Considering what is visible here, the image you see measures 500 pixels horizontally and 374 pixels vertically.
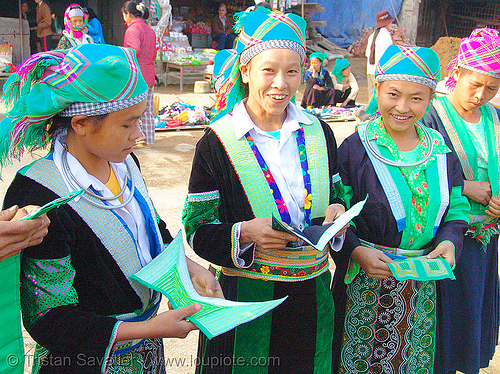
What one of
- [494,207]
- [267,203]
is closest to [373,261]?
[267,203]

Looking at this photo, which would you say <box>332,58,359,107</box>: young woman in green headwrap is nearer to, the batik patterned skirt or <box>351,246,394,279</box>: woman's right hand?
the batik patterned skirt

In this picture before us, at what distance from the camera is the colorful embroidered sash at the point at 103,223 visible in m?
1.48

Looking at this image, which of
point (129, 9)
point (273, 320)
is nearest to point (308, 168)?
point (273, 320)

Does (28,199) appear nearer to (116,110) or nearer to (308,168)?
(116,110)

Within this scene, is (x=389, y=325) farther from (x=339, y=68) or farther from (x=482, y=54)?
(x=339, y=68)

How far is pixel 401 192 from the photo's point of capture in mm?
2172

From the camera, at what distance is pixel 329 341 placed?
2121 millimetres

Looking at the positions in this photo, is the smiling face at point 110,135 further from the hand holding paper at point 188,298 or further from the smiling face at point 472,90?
the smiling face at point 472,90

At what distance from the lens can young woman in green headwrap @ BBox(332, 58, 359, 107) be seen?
1039 centimetres

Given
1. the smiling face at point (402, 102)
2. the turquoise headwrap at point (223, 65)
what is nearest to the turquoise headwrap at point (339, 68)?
the smiling face at point (402, 102)

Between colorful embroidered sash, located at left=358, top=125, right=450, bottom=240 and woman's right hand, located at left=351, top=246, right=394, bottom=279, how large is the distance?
0.17 metres

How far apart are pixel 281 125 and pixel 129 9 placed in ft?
17.6

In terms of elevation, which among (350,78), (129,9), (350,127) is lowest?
(350,127)

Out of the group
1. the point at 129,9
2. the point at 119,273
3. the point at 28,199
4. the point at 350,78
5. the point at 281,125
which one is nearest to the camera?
the point at 28,199
